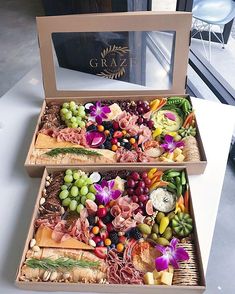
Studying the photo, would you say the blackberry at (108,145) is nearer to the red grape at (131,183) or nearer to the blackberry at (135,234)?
the red grape at (131,183)

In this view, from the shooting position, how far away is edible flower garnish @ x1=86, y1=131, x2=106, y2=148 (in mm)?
897

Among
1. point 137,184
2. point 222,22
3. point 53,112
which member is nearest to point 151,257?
point 137,184

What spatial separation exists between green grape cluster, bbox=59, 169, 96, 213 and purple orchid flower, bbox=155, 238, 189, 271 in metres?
0.21

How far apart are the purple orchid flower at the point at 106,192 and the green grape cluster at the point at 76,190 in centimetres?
1

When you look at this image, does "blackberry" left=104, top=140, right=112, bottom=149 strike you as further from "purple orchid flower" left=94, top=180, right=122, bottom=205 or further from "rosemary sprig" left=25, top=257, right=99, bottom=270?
"rosemary sprig" left=25, top=257, right=99, bottom=270

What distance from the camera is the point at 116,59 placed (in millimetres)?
1073

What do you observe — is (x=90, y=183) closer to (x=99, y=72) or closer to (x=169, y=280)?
(x=169, y=280)

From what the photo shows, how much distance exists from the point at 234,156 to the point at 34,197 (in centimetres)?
109

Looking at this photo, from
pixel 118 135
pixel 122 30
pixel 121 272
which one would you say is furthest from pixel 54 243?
pixel 122 30

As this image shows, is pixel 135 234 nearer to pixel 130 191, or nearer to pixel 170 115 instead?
pixel 130 191

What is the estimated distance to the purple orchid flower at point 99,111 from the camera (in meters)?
0.97

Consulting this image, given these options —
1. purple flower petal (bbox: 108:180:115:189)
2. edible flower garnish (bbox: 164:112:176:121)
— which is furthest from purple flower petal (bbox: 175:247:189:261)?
edible flower garnish (bbox: 164:112:176:121)

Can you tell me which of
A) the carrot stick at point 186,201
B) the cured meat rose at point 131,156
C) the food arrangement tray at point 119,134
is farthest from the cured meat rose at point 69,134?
the carrot stick at point 186,201

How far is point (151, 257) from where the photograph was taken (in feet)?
2.21
